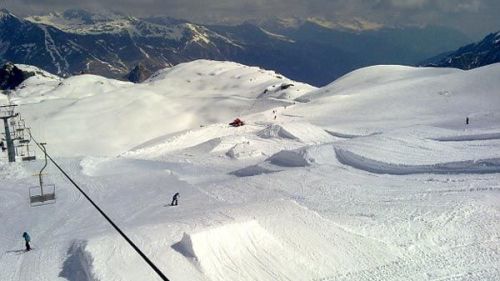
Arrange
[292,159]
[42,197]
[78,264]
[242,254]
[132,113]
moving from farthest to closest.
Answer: [132,113] → [292,159] → [42,197] → [78,264] → [242,254]

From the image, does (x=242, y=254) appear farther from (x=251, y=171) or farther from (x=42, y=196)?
(x=251, y=171)

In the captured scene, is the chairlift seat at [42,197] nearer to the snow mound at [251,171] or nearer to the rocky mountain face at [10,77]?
the snow mound at [251,171]

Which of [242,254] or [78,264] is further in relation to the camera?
[78,264]

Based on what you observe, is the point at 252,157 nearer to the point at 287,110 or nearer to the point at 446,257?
the point at 446,257

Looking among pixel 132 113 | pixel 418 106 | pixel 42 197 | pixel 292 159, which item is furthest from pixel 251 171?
pixel 132 113

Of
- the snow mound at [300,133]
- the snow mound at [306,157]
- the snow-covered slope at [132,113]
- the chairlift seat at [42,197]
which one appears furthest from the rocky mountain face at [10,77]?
the snow mound at [306,157]
